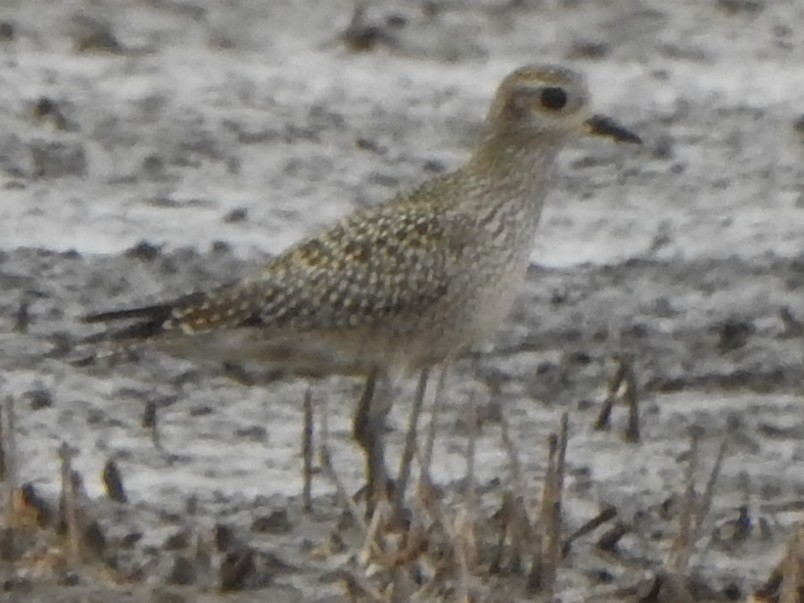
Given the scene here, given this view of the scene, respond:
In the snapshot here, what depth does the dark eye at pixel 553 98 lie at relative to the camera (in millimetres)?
8852

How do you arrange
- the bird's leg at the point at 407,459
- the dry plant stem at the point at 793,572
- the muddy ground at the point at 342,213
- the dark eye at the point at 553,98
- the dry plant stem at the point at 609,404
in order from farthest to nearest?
1. the dark eye at the point at 553,98
2. the dry plant stem at the point at 609,404
3. the muddy ground at the point at 342,213
4. the bird's leg at the point at 407,459
5. the dry plant stem at the point at 793,572

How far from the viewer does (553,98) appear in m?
8.85

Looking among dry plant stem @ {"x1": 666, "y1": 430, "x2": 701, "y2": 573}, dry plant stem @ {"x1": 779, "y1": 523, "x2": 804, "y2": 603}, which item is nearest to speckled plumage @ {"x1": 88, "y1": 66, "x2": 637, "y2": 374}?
dry plant stem @ {"x1": 666, "y1": 430, "x2": 701, "y2": 573}

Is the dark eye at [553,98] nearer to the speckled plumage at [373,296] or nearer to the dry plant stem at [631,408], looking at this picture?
the speckled plumage at [373,296]

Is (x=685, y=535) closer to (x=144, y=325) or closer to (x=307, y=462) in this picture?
(x=307, y=462)

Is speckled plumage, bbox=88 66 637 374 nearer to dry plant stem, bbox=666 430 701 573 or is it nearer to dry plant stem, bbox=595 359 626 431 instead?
dry plant stem, bbox=595 359 626 431

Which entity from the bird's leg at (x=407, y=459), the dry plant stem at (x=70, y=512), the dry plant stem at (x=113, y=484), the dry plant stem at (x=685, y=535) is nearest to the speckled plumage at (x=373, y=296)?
the dry plant stem at (x=113, y=484)

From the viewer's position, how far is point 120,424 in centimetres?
855

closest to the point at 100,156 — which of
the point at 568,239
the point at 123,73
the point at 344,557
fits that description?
the point at 123,73

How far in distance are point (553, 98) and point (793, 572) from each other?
268cm

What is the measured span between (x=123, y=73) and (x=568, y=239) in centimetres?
227

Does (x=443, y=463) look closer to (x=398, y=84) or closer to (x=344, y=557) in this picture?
(x=344, y=557)

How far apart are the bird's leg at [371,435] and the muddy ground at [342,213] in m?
0.13

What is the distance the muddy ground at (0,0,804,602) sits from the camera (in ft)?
24.4
